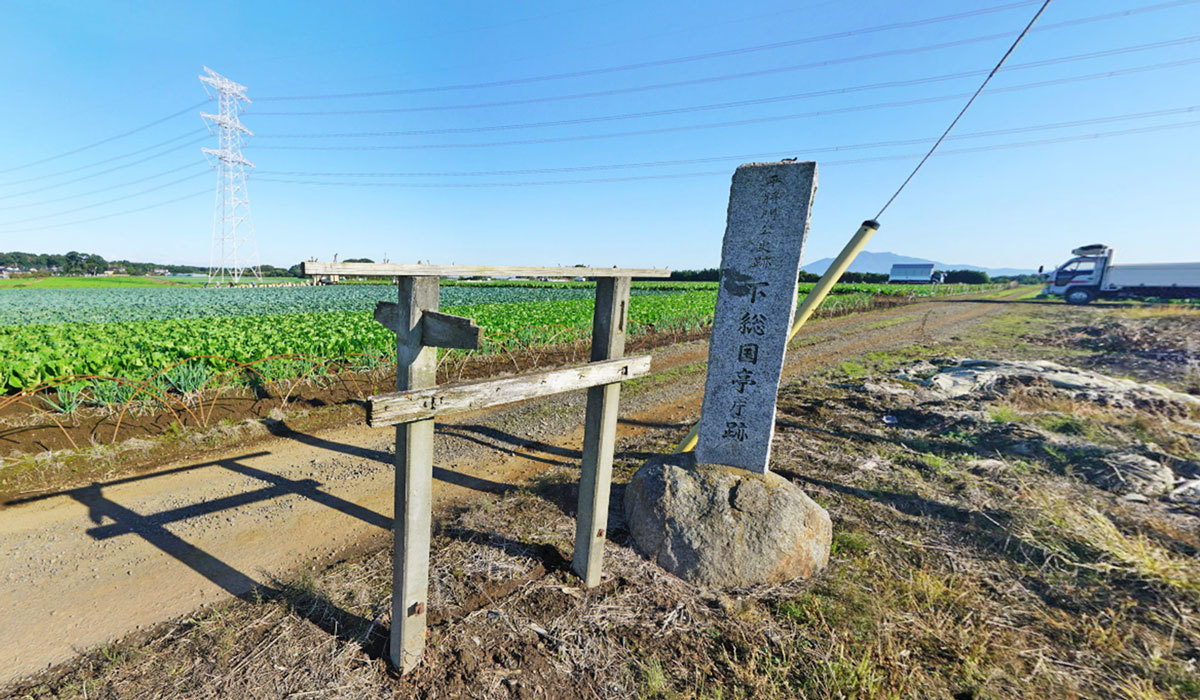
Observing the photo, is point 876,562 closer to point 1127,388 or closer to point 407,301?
point 407,301

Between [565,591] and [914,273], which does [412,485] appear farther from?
[914,273]

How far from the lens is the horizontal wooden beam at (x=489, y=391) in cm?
214

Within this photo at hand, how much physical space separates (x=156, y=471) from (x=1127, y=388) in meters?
15.6

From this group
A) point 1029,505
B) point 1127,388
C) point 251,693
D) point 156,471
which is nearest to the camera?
point 251,693

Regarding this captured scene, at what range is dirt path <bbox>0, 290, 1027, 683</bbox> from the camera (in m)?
3.32

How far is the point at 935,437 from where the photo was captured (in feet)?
21.5

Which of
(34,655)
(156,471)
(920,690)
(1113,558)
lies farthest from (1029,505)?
(156,471)

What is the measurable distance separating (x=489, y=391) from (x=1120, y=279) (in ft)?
165

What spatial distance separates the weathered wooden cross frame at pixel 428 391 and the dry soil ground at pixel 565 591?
0.54m

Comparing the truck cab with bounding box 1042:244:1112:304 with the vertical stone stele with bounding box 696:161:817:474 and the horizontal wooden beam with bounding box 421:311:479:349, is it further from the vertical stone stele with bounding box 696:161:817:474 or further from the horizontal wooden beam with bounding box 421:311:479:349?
the horizontal wooden beam with bounding box 421:311:479:349

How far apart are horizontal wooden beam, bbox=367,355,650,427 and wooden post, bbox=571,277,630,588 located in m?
0.18

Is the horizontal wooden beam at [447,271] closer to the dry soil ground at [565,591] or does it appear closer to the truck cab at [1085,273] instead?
the dry soil ground at [565,591]

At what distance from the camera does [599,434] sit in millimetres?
3395

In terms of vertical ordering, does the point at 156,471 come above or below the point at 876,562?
below
